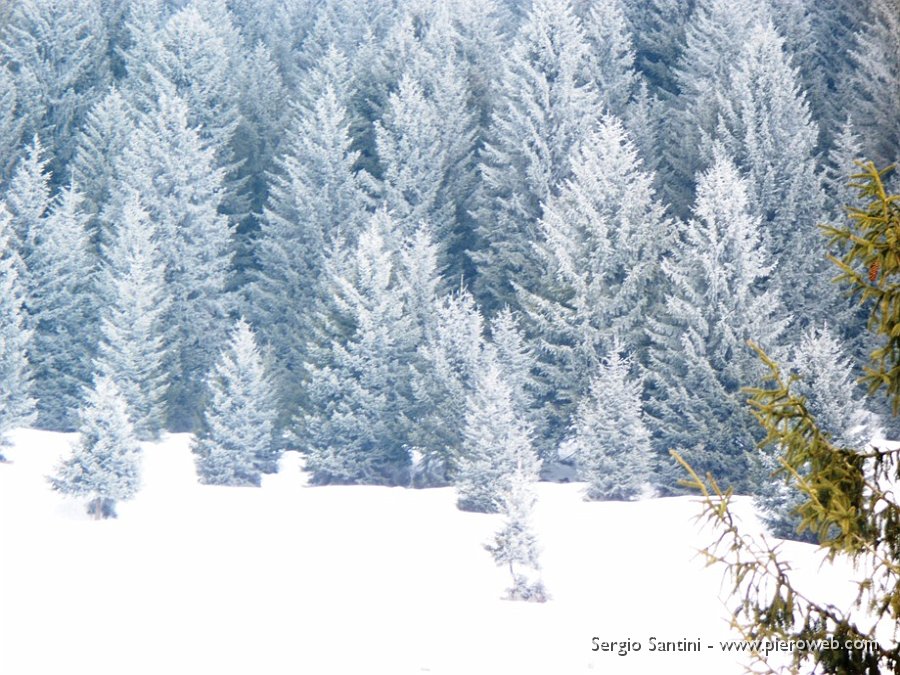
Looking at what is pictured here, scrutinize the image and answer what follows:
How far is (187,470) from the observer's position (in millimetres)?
32156

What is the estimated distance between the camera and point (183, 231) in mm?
37188

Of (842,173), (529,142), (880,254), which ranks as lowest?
(880,254)

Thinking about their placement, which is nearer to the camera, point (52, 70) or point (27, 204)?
point (27, 204)

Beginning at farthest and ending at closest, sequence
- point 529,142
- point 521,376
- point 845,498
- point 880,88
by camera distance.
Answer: point 529,142 → point 880,88 → point 521,376 → point 845,498

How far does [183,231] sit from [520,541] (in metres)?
22.3

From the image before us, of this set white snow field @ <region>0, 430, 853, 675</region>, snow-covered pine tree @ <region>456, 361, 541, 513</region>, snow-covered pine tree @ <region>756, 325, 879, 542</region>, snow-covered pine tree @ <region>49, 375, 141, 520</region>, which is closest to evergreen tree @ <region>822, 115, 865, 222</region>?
snow-covered pine tree @ <region>756, 325, 879, 542</region>

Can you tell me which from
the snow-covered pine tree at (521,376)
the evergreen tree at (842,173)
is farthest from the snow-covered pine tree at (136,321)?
the evergreen tree at (842,173)

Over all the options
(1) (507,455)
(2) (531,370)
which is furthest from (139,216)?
(1) (507,455)

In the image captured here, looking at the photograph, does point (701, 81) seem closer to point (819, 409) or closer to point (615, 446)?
point (615, 446)

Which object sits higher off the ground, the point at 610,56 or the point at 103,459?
the point at 610,56

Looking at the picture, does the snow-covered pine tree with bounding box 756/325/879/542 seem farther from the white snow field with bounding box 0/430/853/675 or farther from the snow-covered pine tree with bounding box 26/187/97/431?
the snow-covered pine tree with bounding box 26/187/97/431

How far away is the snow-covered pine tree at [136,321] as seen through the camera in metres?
33.0

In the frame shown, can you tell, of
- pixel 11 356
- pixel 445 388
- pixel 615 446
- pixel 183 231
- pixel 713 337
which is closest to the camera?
pixel 615 446

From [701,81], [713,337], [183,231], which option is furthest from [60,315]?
[701,81]
